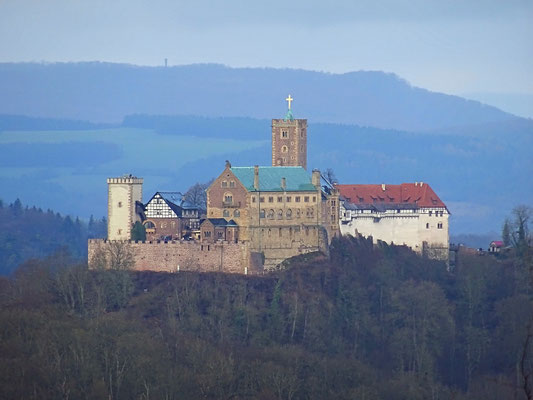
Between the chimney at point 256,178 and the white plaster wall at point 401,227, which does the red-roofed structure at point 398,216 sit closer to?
the white plaster wall at point 401,227

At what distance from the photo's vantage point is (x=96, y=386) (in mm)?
78562

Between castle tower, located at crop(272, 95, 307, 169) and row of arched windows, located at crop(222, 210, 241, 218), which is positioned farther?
castle tower, located at crop(272, 95, 307, 169)

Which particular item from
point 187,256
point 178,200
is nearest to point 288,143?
point 178,200

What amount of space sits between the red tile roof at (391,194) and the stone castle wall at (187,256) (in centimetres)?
1210

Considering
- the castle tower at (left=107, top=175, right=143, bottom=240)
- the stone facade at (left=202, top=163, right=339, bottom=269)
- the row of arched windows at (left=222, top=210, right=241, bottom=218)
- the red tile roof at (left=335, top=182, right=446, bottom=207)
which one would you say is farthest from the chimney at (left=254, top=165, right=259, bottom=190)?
the red tile roof at (left=335, top=182, right=446, bottom=207)

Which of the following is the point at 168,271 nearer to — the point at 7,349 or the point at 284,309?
the point at 284,309

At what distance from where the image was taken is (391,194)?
363 feet

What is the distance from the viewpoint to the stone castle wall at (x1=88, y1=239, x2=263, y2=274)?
98.1m

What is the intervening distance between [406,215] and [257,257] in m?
13.2

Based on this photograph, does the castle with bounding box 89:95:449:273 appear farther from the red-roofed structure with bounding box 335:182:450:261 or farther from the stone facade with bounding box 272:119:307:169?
the stone facade with bounding box 272:119:307:169

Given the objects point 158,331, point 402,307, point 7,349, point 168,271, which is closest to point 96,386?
point 7,349

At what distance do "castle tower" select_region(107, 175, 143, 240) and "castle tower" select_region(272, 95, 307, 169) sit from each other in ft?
39.2

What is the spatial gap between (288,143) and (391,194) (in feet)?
22.9

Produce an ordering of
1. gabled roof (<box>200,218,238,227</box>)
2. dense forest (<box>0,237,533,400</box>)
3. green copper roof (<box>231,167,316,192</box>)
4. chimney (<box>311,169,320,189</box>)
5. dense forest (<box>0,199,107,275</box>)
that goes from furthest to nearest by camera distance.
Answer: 1. dense forest (<box>0,199,107,275</box>)
2. chimney (<box>311,169,320,189</box>)
3. green copper roof (<box>231,167,316,192</box>)
4. gabled roof (<box>200,218,238,227</box>)
5. dense forest (<box>0,237,533,400</box>)
